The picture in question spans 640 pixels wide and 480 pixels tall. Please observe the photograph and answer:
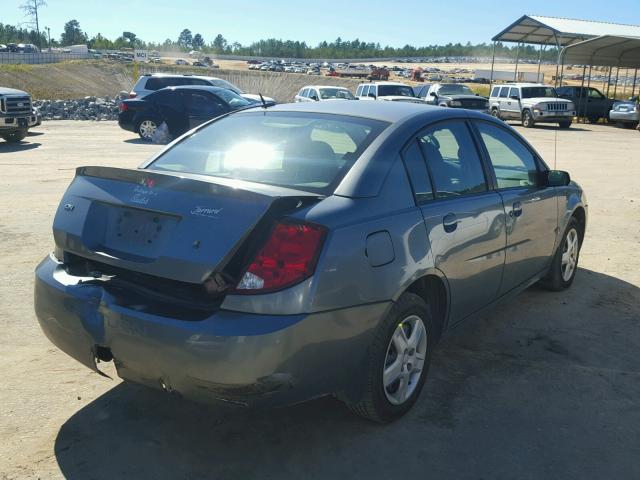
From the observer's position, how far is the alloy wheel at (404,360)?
3.37 meters

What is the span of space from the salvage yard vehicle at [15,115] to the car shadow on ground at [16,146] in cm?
23

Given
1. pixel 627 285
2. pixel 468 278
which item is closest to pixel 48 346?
pixel 468 278

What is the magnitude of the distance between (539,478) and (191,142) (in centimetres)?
→ 286

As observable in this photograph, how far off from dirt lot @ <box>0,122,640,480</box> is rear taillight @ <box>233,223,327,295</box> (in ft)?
2.97

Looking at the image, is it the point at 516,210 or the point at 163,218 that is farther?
the point at 516,210

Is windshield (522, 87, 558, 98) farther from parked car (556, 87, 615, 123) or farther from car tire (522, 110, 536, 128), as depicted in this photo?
parked car (556, 87, 615, 123)

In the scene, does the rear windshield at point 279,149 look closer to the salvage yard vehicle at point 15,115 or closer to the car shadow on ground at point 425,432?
the car shadow on ground at point 425,432

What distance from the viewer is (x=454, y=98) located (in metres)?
27.5

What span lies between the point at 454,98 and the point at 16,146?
58.8 ft

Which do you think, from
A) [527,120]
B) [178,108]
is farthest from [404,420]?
[527,120]

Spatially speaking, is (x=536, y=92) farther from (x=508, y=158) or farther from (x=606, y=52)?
(x=508, y=158)

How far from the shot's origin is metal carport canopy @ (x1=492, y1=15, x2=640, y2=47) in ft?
118

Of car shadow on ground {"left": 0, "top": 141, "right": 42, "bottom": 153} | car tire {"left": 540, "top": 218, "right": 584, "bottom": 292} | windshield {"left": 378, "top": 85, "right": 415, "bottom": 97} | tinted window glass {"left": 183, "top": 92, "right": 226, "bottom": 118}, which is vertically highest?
windshield {"left": 378, "top": 85, "right": 415, "bottom": 97}

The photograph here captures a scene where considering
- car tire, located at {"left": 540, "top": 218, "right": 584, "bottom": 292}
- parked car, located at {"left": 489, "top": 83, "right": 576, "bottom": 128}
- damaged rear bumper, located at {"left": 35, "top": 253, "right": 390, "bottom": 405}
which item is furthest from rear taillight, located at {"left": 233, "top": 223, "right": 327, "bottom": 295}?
parked car, located at {"left": 489, "top": 83, "right": 576, "bottom": 128}
